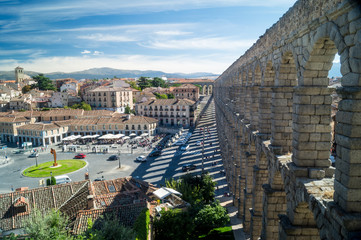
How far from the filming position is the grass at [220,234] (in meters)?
19.0

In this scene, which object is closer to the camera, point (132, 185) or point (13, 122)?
point (132, 185)

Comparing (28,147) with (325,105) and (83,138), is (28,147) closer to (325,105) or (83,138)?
(83,138)

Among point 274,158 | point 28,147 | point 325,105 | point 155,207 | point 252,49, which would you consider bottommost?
point 28,147

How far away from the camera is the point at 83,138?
2285 inches

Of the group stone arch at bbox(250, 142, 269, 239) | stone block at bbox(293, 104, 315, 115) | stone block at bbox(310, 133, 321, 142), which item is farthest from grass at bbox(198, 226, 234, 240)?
stone block at bbox(293, 104, 315, 115)

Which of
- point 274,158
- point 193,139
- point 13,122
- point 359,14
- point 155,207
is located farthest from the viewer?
point 13,122

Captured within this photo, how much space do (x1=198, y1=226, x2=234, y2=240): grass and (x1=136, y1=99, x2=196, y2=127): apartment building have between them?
168 ft

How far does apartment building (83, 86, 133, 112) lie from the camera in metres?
88.3

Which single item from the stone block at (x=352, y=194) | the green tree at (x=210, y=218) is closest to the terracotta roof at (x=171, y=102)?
the green tree at (x=210, y=218)

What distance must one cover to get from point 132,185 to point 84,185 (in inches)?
164

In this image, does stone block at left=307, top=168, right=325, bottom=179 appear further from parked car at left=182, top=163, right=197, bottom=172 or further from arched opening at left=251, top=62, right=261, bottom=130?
parked car at left=182, top=163, right=197, bottom=172

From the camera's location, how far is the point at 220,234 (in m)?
19.5

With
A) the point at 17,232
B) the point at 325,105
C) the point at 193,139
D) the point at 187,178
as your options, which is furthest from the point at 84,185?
the point at 193,139

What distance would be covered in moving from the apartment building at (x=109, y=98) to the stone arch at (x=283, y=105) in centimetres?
8127
